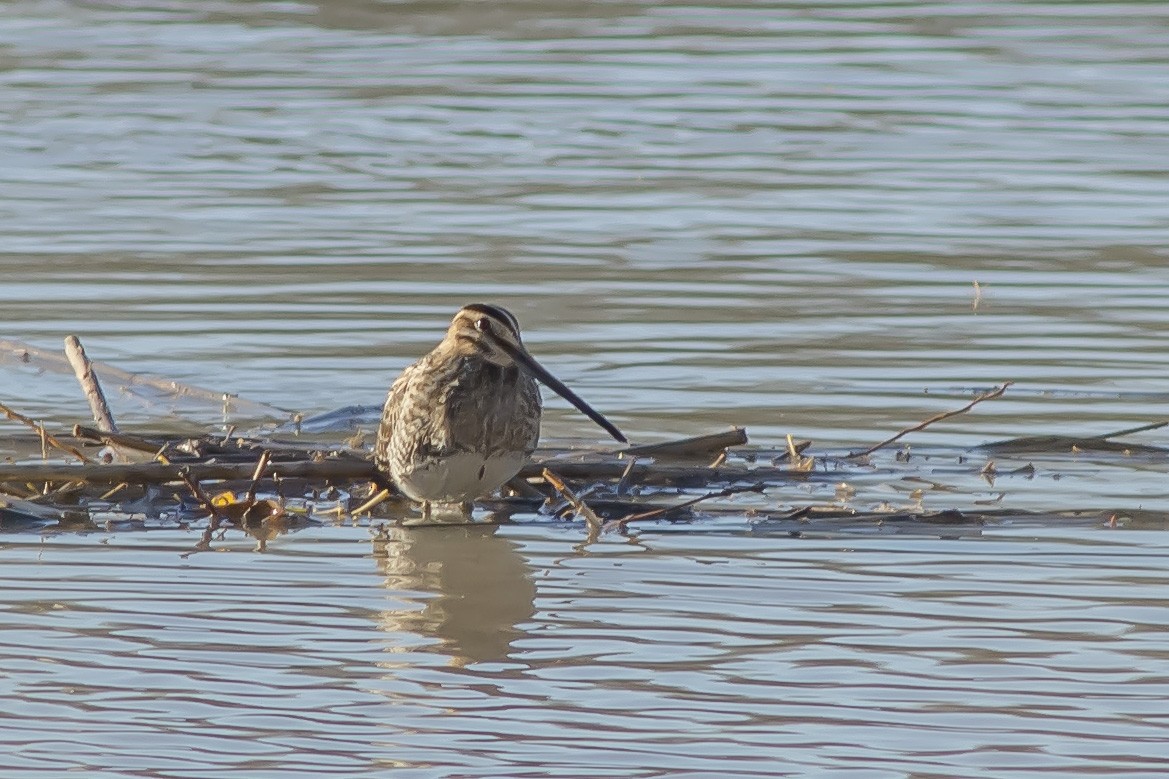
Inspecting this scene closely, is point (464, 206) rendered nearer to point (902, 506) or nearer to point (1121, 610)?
point (902, 506)

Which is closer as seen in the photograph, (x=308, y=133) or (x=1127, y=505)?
(x=1127, y=505)

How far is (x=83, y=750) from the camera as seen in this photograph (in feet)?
19.5

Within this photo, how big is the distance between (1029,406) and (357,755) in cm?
514

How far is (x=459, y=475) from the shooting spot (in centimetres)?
844

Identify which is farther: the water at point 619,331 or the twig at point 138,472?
the twig at point 138,472

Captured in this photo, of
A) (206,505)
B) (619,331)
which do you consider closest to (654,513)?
(206,505)

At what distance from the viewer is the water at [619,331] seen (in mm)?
6250

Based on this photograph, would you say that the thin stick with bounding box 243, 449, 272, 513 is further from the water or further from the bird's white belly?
the bird's white belly

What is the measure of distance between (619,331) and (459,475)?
3.51 metres

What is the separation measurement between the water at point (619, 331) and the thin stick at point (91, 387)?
2.71 feet

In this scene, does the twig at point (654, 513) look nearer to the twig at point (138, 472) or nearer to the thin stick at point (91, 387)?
the twig at point (138, 472)

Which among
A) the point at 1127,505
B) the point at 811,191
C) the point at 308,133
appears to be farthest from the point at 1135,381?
the point at 308,133

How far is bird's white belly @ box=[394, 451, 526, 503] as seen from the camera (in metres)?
8.40

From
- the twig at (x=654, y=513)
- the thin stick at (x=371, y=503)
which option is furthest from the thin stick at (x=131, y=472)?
the twig at (x=654, y=513)
